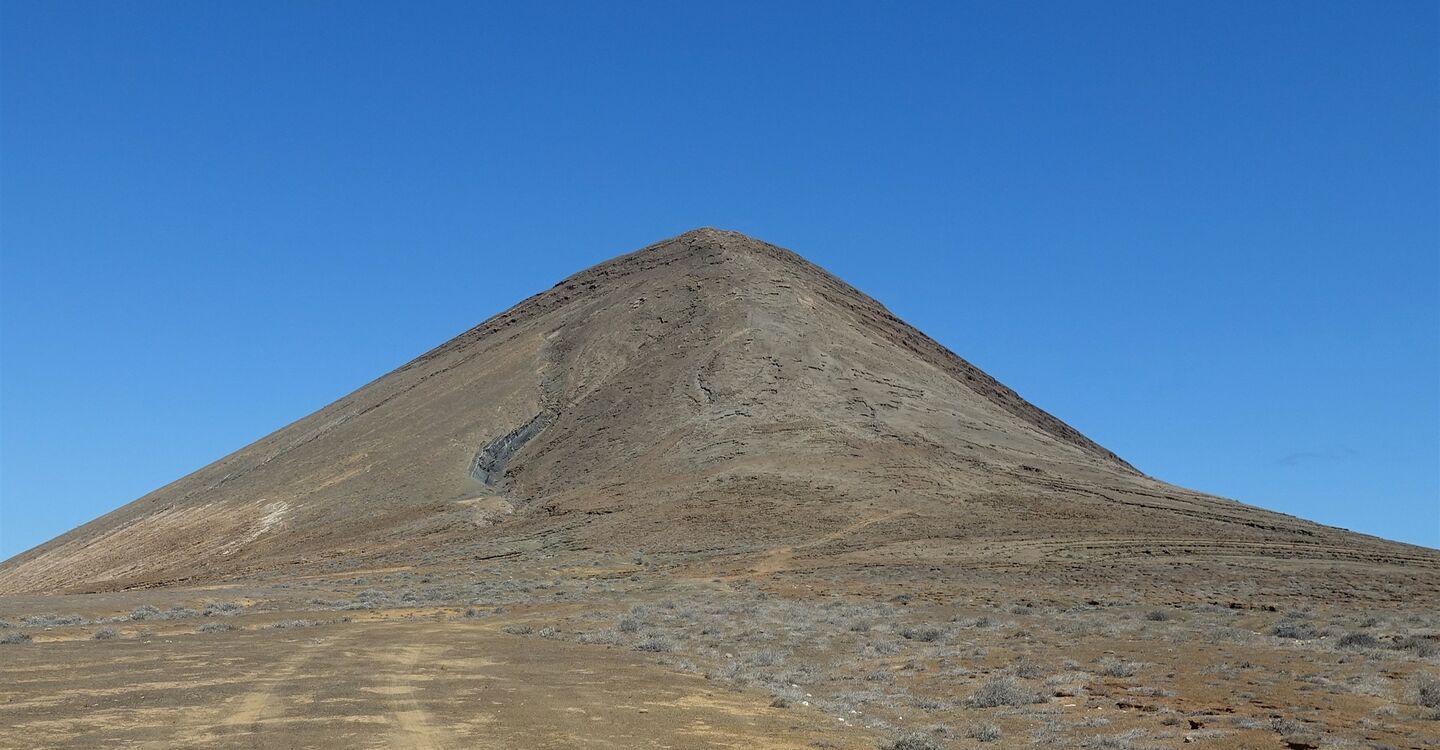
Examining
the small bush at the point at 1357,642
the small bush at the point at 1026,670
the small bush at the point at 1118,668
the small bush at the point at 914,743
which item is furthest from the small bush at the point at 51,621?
the small bush at the point at 1357,642

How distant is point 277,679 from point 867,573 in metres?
25.6

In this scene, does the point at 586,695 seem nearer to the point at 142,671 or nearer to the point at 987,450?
the point at 142,671

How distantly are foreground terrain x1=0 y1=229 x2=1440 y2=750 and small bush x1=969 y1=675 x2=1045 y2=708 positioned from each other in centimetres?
11

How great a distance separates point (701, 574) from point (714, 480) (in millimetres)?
13432

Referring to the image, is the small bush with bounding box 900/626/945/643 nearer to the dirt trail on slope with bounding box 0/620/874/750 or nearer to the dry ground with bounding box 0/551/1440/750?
the dry ground with bounding box 0/551/1440/750

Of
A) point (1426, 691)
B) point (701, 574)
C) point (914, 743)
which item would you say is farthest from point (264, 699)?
point (701, 574)

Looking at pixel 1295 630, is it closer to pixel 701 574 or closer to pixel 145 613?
pixel 701 574

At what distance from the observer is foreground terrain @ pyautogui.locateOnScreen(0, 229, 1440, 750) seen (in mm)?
14648

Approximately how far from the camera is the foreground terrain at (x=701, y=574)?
14.6m

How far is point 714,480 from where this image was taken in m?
55.0

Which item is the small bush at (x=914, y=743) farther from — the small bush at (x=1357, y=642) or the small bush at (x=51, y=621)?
the small bush at (x=51, y=621)

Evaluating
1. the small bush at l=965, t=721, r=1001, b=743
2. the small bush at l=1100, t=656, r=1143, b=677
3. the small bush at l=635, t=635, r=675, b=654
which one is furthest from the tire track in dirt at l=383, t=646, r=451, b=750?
the small bush at l=1100, t=656, r=1143, b=677

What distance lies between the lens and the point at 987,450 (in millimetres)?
60094

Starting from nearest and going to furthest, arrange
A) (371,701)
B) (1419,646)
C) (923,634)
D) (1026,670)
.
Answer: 1. (371,701)
2. (1026,670)
3. (1419,646)
4. (923,634)
